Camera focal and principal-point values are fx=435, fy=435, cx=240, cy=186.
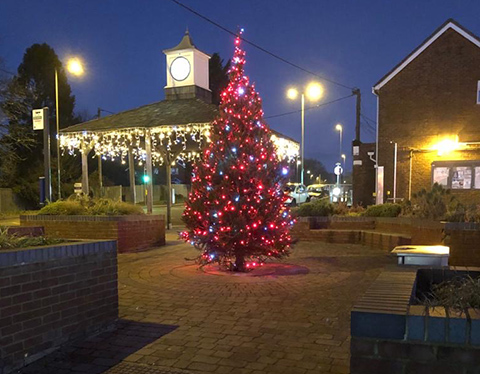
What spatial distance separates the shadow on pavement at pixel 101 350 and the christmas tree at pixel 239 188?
268 cm

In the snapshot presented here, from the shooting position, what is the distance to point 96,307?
186 inches

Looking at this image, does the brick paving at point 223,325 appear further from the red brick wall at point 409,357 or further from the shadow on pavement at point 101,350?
the red brick wall at point 409,357

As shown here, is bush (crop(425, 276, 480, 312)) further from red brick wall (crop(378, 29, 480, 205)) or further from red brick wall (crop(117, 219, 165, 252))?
red brick wall (crop(378, 29, 480, 205))

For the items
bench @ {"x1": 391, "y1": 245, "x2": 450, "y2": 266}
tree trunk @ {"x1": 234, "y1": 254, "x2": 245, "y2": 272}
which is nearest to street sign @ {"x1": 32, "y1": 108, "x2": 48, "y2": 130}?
tree trunk @ {"x1": 234, "y1": 254, "x2": 245, "y2": 272}

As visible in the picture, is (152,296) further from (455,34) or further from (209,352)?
(455,34)

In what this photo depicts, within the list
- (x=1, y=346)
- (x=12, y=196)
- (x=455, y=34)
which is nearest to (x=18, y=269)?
(x=1, y=346)

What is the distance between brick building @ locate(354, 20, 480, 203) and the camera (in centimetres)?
1834

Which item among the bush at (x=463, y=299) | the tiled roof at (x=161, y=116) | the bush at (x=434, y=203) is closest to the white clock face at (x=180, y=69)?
the tiled roof at (x=161, y=116)

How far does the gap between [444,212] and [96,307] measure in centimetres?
790

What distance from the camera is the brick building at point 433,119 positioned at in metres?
18.3

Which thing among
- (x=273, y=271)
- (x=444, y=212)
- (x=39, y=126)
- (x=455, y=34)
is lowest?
(x=273, y=271)

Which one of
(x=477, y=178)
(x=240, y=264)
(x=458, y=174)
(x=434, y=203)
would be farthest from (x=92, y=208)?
(x=477, y=178)

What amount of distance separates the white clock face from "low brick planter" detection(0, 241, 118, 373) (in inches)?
510

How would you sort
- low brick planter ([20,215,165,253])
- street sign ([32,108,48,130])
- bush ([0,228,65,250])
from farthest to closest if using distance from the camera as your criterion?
street sign ([32,108,48,130]), low brick planter ([20,215,165,253]), bush ([0,228,65,250])
